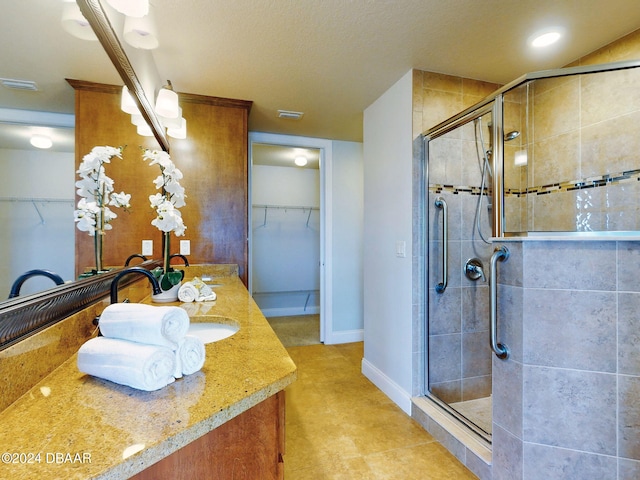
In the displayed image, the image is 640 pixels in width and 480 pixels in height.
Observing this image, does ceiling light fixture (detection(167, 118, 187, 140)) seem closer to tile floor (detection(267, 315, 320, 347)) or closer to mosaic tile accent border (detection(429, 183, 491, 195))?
mosaic tile accent border (detection(429, 183, 491, 195))

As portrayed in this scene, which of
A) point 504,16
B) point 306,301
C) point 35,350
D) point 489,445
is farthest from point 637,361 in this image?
point 306,301

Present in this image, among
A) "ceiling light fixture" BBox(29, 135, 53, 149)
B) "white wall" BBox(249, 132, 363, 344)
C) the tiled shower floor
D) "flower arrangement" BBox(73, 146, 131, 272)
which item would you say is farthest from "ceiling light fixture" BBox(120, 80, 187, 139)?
the tiled shower floor

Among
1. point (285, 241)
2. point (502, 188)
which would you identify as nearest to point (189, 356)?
point (502, 188)

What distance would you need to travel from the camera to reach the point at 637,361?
1.25 m

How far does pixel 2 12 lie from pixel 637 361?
91.4 inches

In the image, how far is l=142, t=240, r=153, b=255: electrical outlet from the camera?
222cm

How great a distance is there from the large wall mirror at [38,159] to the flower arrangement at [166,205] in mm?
393

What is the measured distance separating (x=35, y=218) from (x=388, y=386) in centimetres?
241

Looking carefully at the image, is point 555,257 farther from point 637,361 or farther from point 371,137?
point 371,137

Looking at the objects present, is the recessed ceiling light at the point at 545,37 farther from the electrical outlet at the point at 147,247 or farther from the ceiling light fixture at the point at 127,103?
the electrical outlet at the point at 147,247

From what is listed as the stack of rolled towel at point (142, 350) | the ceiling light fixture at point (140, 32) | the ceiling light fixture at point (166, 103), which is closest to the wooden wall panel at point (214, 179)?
the ceiling light fixture at point (166, 103)

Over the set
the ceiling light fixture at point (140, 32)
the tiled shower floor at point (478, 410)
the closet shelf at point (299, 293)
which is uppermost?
the ceiling light fixture at point (140, 32)

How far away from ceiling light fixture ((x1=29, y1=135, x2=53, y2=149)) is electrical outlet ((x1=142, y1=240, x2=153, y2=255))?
1.30 m

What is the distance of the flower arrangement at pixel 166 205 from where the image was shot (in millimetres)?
1617
